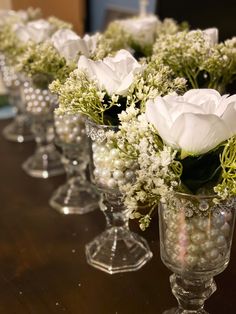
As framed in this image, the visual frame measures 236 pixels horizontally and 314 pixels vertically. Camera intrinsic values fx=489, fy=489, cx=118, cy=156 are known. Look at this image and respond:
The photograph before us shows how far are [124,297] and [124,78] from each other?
391 millimetres

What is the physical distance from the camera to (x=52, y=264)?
100cm

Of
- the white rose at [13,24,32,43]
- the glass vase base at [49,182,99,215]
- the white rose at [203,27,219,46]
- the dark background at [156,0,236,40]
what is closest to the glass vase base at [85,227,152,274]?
the glass vase base at [49,182,99,215]

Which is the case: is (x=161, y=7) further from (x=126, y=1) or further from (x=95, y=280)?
(x=95, y=280)

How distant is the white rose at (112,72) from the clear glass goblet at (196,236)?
0.22 metres

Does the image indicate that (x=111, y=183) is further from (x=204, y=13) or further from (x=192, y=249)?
(x=204, y=13)

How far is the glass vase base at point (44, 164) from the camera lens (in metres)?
1.40

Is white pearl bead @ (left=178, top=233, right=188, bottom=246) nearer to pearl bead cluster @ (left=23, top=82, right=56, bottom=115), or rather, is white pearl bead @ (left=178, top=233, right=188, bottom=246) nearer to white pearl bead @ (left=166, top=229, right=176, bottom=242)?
white pearl bead @ (left=166, top=229, right=176, bottom=242)

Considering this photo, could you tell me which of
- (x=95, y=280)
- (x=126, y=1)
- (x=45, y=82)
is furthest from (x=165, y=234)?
(x=126, y=1)

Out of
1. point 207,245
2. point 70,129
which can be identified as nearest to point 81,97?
point 207,245

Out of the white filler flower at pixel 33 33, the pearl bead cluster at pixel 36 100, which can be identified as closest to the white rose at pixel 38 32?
the white filler flower at pixel 33 33

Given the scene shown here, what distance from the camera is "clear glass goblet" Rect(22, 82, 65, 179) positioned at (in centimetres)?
131

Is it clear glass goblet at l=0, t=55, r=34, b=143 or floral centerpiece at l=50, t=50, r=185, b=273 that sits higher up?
floral centerpiece at l=50, t=50, r=185, b=273

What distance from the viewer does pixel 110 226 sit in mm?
1078

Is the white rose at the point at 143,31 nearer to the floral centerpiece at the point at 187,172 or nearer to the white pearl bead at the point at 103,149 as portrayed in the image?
the white pearl bead at the point at 103,149
